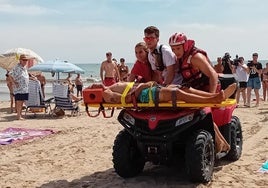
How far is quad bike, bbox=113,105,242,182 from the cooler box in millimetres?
397

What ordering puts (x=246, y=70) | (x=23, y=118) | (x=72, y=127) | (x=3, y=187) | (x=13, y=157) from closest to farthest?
(x=3, y=187) < (x=13, y=157) < (x=72, y=127) < (x=23, y=118) < (x=246, y=70)

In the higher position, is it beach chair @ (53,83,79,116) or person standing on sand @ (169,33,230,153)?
person standing on sand @ (169,33,230,153)

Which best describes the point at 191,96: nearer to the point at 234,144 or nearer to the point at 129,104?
the point at 129,104

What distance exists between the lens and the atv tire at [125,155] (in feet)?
18.0

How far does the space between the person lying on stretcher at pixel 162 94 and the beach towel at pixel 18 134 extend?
149 inches

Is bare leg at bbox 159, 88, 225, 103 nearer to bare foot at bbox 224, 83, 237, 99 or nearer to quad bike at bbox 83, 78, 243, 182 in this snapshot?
quad bike at bbox 83, 78, 243, 182

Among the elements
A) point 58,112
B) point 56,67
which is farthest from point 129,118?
point 56,67

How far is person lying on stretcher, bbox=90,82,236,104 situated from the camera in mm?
4934

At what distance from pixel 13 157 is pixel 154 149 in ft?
9.86

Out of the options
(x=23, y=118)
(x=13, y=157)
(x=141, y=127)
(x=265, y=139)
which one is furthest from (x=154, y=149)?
(x=23, y=118)

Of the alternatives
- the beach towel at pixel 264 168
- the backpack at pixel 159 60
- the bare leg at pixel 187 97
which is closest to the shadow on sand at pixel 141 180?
the beach towel at pixel 264 168

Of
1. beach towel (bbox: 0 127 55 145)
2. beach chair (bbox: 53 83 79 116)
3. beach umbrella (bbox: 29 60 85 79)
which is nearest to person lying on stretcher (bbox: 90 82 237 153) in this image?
beach towel (bbox: 0 127 55 145)

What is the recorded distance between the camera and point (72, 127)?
10.5 meters

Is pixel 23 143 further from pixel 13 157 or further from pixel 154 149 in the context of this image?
pixel 154 149
